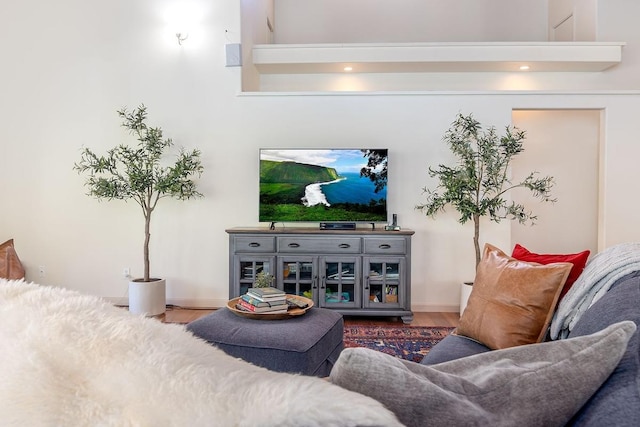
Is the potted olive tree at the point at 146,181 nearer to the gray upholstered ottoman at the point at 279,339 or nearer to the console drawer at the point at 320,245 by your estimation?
the console drawer at the point at 320,245

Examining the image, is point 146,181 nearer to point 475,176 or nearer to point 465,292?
point 475,176

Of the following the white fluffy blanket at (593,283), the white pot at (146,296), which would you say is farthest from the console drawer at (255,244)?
the white fluffy blanket at (593,283)

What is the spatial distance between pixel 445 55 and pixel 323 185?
2.06 m

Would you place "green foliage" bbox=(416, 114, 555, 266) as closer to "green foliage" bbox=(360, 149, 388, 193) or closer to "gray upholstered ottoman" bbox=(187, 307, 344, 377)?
"green foliage" bbox=(360, 149, 388, 193)

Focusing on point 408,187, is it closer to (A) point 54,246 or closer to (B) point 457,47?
(B) point 457,47

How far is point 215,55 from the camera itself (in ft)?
14.2

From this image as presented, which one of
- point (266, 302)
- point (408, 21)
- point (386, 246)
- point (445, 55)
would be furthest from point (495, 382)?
point (408, 21)

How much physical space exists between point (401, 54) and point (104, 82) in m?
3.18

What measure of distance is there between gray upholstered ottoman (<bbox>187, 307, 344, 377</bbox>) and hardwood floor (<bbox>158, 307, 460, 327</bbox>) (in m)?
1.54

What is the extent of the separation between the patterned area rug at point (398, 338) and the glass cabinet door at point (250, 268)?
91 centimetres

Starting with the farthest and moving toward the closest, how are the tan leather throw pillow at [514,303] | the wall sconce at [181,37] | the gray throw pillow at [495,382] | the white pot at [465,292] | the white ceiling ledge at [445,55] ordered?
the white ceiling ledge at [445,55]
the wall sconce at [181,37]
the white pot at [465,292]
the tan leather throw pillow at [514,303]
the gray throw pillow at [495,382]

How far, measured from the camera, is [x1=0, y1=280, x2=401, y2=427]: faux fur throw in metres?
0.44

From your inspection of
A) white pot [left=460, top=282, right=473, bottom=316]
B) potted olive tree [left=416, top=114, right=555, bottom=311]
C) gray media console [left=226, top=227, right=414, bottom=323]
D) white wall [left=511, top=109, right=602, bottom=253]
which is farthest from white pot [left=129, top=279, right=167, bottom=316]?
white wall [left=511, top=109, right=602, bottom=253]

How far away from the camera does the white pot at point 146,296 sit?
389 centimetres
